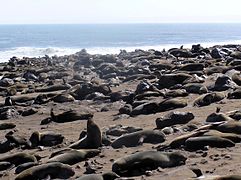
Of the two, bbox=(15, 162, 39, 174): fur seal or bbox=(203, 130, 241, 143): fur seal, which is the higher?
bbox=(203, 130, 241, 143): fur seal

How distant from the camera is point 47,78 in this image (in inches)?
966

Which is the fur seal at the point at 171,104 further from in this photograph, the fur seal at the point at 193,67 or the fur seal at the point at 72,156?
the fur seal at the point at 193,67

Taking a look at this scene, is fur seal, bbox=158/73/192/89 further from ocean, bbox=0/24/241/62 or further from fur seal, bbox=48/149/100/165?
ocean, bbox=0/24/241/62

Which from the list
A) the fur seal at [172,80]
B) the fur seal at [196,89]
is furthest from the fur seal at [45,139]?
the fur seal at [172,80]

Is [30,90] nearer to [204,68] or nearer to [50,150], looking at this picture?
[204,68]

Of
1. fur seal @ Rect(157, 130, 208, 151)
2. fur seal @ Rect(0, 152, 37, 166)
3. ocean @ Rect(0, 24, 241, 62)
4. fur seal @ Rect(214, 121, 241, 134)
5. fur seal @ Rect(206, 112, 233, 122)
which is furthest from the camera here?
ocean @ Rect(0, 24, 241, 62)

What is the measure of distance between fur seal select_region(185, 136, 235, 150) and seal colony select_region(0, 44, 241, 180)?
2 cm

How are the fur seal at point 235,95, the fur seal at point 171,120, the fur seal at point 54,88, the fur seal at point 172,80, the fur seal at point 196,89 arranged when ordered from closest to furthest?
the fur seal at point 171,120 < the fur seal at point 235,95 < the fur seal at point 196,89 < the fur seal at point 172,80 < the fur seal at point 54,88

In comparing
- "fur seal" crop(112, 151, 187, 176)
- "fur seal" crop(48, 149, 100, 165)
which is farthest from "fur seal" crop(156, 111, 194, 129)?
"fur seal" crop(112, 151, 187, 176)

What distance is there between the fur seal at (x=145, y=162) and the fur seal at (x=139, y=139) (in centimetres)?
169

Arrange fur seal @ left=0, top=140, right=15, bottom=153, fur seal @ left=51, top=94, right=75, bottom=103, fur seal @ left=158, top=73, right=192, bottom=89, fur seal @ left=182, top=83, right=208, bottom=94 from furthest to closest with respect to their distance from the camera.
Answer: fur seal @ left=158, top=73, right=192, bottom=89 < fur seal @ left=51, top=94, right=75, bottom=103 < fur seal @ left=182, top=83, right=208, bottom=94 < fur seal @ left=0, top=140, right=15, bottom=153

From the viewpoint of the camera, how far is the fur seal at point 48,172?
7.60 meters

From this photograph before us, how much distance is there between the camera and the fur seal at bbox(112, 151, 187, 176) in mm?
7266

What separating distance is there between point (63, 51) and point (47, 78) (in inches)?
1366
